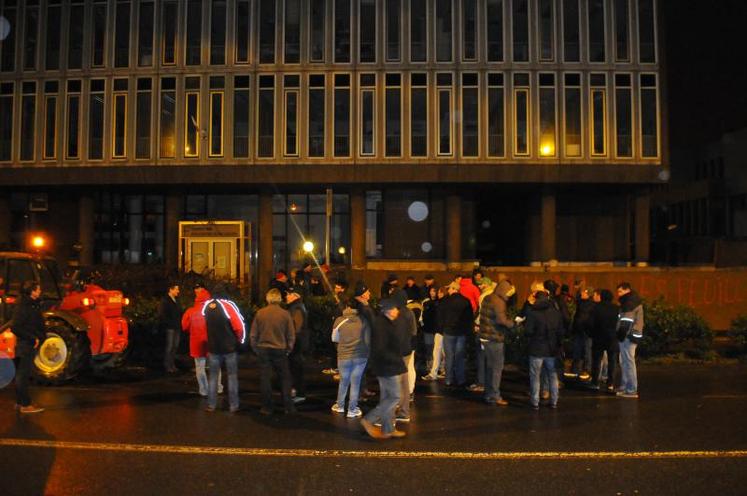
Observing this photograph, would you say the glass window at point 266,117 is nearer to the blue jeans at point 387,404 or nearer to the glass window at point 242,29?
the glass window at point 242,29

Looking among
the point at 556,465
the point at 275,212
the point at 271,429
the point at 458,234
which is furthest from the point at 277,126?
the point at 556,465

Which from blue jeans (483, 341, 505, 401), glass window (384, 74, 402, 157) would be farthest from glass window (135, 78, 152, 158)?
blue jeans (483, 341, 505, 401)

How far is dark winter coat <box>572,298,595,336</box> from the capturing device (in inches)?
480

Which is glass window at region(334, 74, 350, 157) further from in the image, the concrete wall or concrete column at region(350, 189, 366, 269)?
the concrete wall

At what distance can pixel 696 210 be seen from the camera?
167ft

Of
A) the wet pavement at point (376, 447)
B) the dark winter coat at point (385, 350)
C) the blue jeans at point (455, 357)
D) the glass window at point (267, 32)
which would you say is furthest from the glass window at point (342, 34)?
the dark winter coat at point (385, 350)

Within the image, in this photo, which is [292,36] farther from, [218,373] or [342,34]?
[218,373]

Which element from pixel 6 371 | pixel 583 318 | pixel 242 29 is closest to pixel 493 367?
pixel 583 318

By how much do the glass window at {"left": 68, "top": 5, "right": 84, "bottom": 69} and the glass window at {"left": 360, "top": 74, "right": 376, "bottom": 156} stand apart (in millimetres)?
12909

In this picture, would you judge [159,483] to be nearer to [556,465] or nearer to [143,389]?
[556,465]

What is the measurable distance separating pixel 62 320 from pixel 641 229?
A: 2742 centimetres

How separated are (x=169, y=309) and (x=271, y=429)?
5482mm

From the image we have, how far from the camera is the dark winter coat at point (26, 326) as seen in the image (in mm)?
9672

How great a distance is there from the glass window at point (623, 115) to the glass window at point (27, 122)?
26.3m
